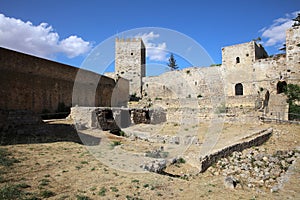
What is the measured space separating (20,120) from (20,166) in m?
4.70

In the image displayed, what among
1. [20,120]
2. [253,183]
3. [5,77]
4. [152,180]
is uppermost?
[5,77]

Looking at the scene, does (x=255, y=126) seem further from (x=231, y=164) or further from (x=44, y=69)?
(x=44, y=69)

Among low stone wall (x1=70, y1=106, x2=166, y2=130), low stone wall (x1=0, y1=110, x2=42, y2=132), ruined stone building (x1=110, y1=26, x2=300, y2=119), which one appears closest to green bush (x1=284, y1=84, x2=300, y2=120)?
ruined stone building (x1=110, y1=26, x2=300, y2=119)

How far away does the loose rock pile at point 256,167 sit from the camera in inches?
269

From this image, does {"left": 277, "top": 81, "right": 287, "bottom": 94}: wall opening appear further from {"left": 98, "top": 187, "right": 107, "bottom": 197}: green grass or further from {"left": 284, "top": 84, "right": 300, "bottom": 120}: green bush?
{"left": 98, "top": 187, "right": 107, "bottom": 197}: green grass

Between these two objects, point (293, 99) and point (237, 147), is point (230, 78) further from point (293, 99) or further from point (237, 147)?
point (237, 147)

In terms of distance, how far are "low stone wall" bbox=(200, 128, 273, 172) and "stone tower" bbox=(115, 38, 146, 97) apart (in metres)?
19.9

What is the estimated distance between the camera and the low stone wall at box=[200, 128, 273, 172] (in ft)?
25.4

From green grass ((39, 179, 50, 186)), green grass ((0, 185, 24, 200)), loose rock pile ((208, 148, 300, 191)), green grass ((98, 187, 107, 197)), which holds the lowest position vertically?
loose rock pile ((208, 148, 300, 191))

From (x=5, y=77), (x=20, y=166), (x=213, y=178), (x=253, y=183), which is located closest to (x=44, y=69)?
(x=5, y=77)

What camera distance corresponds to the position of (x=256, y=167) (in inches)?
309

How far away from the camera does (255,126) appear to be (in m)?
14.0

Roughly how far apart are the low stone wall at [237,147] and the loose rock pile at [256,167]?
191 millimetres

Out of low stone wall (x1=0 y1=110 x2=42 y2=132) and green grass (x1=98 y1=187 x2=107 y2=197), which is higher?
low stone wall (x1=0 y1=110 x2=42 y2=132)
